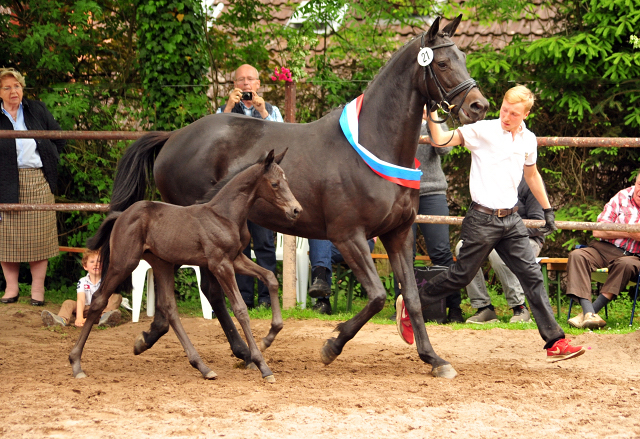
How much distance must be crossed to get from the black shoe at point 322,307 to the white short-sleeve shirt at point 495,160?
2.69 meters

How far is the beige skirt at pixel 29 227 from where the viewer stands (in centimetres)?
732

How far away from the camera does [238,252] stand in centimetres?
449

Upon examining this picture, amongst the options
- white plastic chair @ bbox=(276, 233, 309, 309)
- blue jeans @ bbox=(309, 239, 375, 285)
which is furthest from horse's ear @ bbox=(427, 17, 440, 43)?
white plastic chair @ bbox=(276, 233, 309, 309)

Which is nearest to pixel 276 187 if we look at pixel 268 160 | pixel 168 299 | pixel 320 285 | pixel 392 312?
pixel 268 160

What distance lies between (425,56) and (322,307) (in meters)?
3.40

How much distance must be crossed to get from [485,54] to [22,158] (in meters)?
5.15

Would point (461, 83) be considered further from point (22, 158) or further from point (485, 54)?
point (22, 158)

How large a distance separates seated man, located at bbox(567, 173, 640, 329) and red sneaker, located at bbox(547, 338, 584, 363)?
5.05 ft

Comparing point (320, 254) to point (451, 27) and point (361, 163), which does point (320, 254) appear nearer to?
point (361, 163)

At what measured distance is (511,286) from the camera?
6.69 metres

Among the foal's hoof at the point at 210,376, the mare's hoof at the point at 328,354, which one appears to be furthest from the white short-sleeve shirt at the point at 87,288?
the mare's hoof at the point at 328,354

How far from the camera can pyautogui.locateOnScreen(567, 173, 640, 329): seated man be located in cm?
633

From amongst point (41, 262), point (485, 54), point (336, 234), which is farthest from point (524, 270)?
point (41, 262)

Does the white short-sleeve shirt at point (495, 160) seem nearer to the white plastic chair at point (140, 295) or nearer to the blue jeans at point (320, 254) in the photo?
the blue jeans at point (320, 254)
